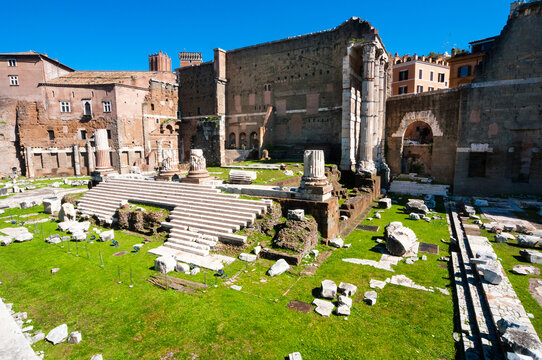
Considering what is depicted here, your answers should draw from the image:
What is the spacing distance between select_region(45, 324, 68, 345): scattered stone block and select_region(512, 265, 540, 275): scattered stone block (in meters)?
10.8

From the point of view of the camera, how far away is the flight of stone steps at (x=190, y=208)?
9781 millimetres

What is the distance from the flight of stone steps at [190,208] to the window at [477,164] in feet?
48.9

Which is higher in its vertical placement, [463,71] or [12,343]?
[463,71]

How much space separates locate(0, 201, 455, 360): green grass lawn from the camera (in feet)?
16.8

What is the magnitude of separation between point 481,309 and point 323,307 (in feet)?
11.0

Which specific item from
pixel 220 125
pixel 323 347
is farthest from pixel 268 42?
pixel 323 347

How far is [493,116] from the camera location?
17109 mm

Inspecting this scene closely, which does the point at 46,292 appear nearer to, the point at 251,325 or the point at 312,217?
the point at 251,325

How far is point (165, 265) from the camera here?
792 cm

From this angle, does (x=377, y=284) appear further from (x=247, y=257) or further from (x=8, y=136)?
(x=8, y=136)

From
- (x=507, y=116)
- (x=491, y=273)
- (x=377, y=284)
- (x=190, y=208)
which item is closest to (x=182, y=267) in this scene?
(x=190, y=208)

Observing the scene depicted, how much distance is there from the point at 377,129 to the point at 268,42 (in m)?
15.5

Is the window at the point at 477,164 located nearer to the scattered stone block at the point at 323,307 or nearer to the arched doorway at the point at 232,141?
the scattered stone block at the point at 323,307

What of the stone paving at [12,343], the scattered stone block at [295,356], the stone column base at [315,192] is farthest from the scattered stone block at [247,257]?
the stone paving at [12,343]
